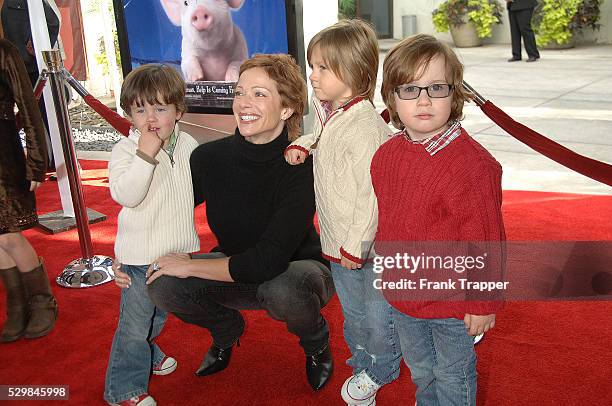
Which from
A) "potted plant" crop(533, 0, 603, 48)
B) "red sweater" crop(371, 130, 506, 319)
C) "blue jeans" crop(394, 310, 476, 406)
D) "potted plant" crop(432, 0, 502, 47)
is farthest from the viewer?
"potted plant" crop(432, 0, 502, 47)

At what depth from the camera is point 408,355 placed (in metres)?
2.05

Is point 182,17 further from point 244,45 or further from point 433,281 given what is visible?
point 433,281

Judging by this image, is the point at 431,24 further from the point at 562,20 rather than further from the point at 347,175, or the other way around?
the point at 347,175

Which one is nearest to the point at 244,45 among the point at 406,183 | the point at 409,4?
the point at 406,183

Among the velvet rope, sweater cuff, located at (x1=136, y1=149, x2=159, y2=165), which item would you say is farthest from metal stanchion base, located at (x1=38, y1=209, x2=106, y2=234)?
the velvet rope

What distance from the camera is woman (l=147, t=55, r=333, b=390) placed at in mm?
2332

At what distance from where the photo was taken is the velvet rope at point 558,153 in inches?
104

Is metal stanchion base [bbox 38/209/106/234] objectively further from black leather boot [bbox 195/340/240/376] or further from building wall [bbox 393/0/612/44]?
building wall [bbox 393/0/612/44]

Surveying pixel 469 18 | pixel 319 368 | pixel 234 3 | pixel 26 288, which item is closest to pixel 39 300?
pixel 26 288

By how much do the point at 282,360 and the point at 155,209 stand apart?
86 centimetres

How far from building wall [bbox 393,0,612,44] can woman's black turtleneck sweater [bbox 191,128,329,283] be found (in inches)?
519

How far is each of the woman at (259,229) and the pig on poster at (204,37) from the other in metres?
2.79

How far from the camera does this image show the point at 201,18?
546cm

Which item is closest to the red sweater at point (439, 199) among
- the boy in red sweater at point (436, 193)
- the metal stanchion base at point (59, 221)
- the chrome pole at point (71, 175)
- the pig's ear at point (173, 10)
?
the boy in red sweater at point (436, 193)
